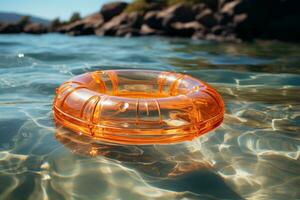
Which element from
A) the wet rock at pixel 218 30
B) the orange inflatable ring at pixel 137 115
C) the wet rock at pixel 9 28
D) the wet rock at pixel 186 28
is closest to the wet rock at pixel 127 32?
the wet rock at pixel 186 28

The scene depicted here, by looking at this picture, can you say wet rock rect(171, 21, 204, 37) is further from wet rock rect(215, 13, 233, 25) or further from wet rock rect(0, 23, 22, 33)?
wet rock rect(0, 23, 22, 33)

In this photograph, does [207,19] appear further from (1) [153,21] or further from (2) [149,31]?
(1) [153,21]

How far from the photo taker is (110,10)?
2445cm

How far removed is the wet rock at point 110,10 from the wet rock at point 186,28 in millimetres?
7521

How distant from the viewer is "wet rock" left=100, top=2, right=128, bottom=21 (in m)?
24.3

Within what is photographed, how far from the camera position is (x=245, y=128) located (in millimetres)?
3029

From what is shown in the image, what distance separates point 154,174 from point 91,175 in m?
0.41

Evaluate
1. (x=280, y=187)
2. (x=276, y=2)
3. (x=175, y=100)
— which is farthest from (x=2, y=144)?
(x=276, y=2)

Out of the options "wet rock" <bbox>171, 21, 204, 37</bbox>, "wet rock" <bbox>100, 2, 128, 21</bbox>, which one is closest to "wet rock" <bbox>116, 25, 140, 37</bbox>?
"wet rock" <bbox>171, 21, 204, 37</bbox>

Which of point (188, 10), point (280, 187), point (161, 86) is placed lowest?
point (280, 187)

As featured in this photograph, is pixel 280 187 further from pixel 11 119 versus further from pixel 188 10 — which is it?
pixel 188 10

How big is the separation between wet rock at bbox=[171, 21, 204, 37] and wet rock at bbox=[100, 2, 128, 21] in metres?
7.52

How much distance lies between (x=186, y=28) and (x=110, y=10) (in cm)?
884

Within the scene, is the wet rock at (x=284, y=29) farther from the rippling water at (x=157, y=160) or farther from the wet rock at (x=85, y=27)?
the rippling water at (x=157, y=160)
